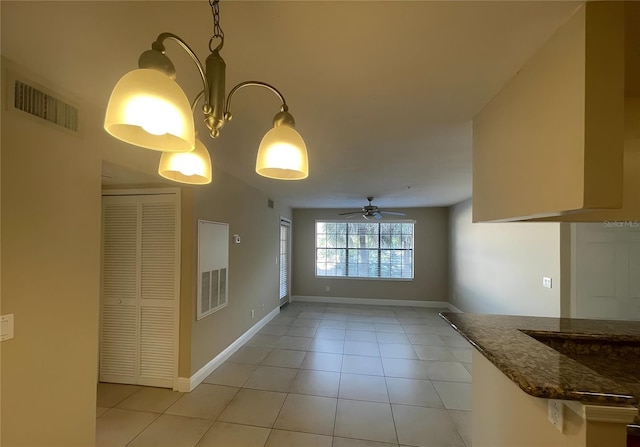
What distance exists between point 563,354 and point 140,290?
143 inches

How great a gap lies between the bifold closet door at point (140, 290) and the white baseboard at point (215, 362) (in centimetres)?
17

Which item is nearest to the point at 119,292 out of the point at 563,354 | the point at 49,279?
the point at 49,279

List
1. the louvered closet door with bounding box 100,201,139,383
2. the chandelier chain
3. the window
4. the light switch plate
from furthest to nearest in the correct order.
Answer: the window, the louvered closet door with bounding box 100,201,139,383, the light switch plate, the chandelier chain

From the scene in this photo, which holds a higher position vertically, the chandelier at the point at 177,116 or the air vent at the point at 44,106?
the air vent at the point at 44,106

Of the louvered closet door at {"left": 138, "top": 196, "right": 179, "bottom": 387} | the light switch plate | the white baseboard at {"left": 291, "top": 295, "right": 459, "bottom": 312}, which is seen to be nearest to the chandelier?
the light switch plate

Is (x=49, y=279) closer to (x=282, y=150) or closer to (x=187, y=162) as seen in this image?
(x=187, y=162)

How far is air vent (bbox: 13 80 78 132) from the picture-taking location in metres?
1.42

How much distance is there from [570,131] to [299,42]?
1124 millimetres

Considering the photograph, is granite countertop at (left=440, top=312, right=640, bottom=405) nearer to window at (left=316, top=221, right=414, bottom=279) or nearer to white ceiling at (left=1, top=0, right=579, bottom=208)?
white ceiling at (left=1, top=0, right=579, bottom=208)

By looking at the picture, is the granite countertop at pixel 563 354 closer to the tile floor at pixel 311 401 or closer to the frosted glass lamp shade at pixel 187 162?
the tile floor at pixel 311 401

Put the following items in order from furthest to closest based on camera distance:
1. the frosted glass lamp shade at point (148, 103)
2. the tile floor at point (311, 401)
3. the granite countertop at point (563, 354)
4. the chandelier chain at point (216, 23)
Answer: the tile floor at point (311, 401) → the granite countertop at point (563, 354) → the chandelier chain at point (216, 23) → the frosted glass lamp shade at point (148, 103)

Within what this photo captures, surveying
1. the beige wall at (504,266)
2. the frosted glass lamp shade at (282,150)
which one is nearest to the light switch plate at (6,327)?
the frosted glass lamp shade at (282,150)

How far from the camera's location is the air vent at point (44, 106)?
55.8 inches

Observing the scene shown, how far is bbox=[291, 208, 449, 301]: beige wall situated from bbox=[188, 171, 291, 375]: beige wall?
158 cm
